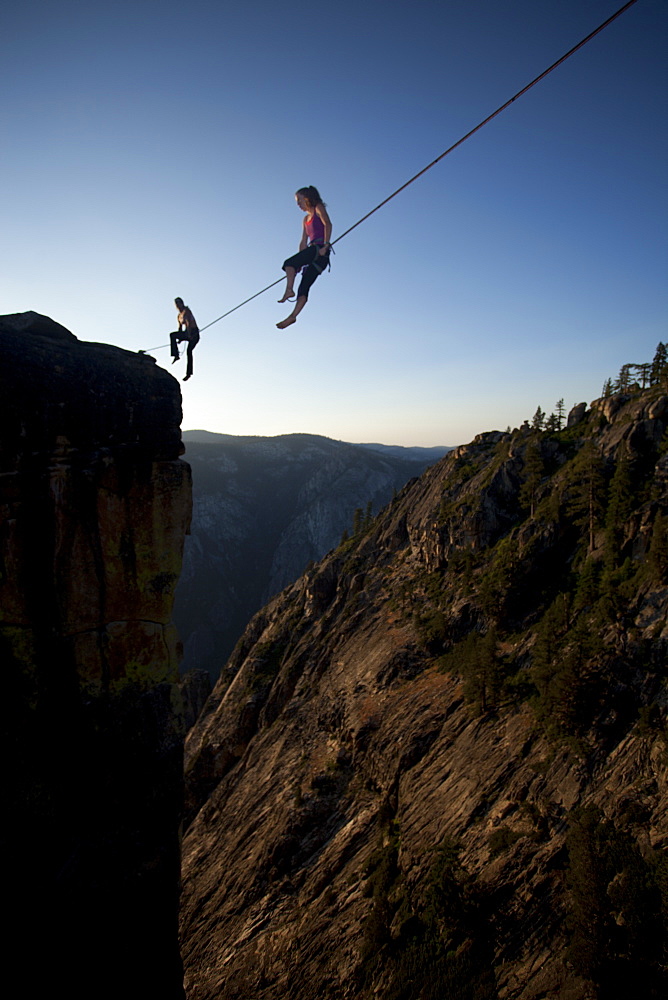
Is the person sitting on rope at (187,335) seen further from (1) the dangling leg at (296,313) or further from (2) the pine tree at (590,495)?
(2) the pine tree at (590,495)

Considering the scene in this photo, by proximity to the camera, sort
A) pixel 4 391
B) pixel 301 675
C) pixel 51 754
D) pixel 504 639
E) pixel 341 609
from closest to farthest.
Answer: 1. pixel 4 391
2. pixel 51 754
3. pixel 504 639
4. pixel 301 675
5. pixel 341 609

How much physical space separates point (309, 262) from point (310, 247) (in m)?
0.31

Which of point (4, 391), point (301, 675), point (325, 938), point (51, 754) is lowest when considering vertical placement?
point (325, 938)

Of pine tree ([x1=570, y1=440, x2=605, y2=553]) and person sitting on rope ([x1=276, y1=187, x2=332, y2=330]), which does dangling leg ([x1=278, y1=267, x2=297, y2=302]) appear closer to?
person sitting on rope ([x1=276, y1=187, x2=332, y2=330])

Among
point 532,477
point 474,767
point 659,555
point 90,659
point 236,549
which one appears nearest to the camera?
point 90,659

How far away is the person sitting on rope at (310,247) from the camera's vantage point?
34.5 ft

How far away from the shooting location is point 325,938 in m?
26.4

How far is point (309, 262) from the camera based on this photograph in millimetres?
11000

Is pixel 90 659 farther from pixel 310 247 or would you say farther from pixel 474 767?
pixel 474 767

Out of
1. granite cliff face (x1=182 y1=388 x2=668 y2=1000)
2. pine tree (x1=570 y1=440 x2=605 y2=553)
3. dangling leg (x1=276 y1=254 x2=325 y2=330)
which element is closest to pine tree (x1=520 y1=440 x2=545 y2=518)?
granite cliff face (x1=182 y1=388 x2=668 y2=1000)

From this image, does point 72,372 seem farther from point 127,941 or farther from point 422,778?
point 422,778

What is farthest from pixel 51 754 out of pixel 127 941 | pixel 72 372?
pixel 72 372

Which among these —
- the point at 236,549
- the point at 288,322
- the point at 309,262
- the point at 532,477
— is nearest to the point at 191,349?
the point at 288,322

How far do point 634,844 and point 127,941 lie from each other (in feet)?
67.8
